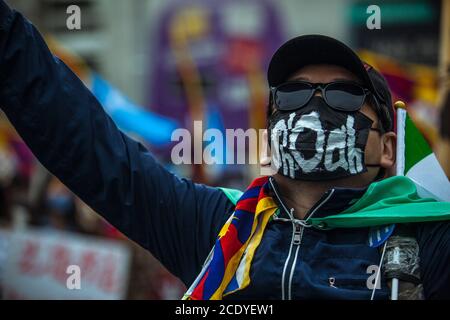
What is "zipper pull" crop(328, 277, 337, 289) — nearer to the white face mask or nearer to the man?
the man

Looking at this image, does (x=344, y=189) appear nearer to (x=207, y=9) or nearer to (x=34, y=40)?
(x=34, y=40)

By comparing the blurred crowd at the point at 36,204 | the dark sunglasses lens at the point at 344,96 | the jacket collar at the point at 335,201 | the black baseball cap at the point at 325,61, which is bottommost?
the blurred crowd at the point at 36,204

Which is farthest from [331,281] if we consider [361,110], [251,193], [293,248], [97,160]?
[97,160]

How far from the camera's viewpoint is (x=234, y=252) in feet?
7.91

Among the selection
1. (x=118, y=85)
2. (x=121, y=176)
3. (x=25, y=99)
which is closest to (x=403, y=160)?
(x=121, y=176)

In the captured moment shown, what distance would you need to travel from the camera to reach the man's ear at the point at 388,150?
102 inches

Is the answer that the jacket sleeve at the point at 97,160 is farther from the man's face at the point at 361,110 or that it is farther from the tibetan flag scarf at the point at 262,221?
the man's face at the point at 361,110

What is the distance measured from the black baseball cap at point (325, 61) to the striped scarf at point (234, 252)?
0.42m

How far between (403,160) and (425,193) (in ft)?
0.45

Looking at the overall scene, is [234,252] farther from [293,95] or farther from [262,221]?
[293,95]

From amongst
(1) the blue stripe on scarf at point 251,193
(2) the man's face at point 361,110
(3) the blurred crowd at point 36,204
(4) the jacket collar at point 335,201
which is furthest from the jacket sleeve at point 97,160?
(3) the blurred crowd at point 36,204

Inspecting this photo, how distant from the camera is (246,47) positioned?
16656mm
